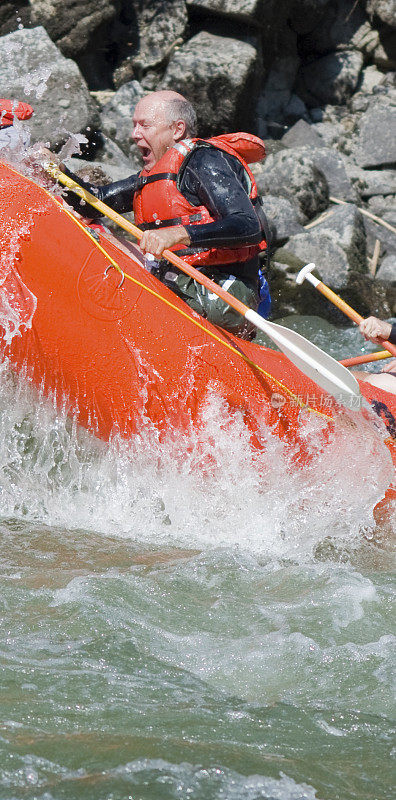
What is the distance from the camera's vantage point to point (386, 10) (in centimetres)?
971

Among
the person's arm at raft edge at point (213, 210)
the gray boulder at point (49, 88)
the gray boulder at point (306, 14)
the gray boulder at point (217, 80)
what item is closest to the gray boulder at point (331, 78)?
the gray boulder at point (306, 14)

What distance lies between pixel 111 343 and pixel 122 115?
5570mm

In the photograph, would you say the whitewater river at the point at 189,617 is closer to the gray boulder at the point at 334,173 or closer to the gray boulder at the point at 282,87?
the gray boulder at the point at 334,173

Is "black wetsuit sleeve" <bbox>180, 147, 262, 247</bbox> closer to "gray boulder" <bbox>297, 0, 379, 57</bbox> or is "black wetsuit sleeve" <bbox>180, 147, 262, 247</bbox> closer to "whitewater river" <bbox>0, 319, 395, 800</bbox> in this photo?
"whitewater river" <bbox>0, 319, 395, 800</bbox>

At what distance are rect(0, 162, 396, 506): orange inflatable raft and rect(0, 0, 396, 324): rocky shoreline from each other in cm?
360

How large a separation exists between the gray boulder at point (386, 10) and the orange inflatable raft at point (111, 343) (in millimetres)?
7352

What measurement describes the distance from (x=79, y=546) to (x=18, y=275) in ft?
3.31

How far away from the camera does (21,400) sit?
351 cm

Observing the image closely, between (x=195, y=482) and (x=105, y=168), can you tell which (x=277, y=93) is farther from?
(x=195, y=482)

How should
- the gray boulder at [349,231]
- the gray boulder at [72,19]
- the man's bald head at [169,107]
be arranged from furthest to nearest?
the gray boulder at [72,19] → the gray boulder at [349,231] → the man's bald head at [169,107]

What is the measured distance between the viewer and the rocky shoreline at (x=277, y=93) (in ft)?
24.6

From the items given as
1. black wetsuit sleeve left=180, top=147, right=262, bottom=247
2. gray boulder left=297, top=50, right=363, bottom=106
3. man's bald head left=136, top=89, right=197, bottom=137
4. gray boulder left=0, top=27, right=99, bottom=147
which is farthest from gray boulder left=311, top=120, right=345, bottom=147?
black wetsuit sleeve left=180, top=147, right=262, bottom=247

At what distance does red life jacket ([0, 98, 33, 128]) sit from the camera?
3602mm

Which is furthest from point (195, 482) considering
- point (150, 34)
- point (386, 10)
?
point (386, 10)
